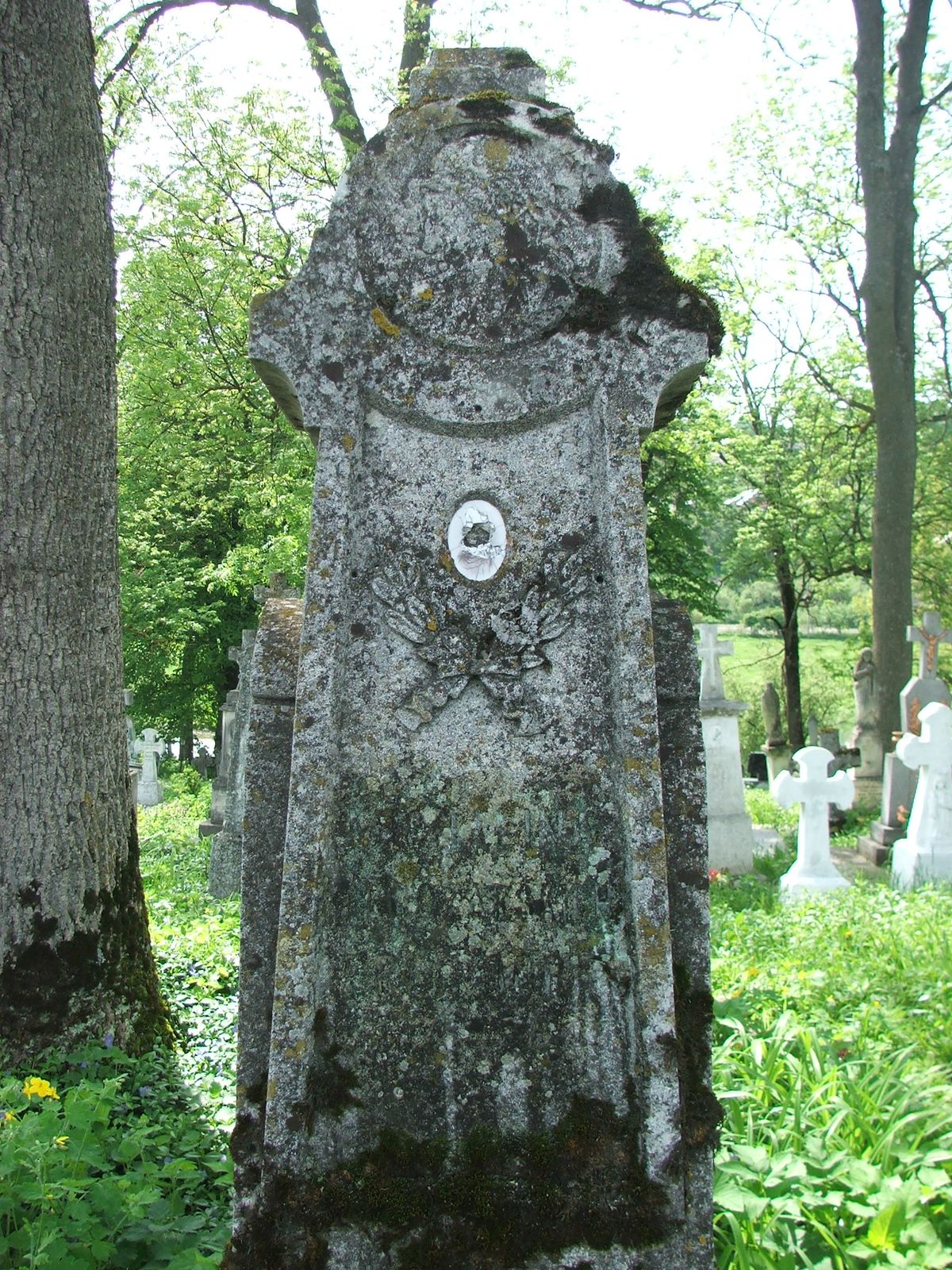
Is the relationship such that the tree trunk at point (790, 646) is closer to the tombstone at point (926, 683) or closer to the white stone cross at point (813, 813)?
the tombstone at point (926, 683)

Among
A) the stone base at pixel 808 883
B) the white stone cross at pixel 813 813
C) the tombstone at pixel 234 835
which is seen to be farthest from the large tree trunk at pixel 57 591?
the white stone cross at pixel 813 813

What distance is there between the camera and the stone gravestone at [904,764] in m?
11.1

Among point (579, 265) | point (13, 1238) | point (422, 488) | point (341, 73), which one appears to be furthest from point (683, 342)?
point (341, 73)

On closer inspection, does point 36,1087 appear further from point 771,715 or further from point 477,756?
point 771,715

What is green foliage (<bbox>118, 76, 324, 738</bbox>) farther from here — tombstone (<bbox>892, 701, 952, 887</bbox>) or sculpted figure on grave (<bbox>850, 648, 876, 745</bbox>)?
sculpted figure on grave (<bbox>850, 648, 876, 745</bbox>)

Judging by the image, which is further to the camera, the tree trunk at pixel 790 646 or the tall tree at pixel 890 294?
the tree trunk at pixel 790 646

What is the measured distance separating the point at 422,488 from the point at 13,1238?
2.15 metres

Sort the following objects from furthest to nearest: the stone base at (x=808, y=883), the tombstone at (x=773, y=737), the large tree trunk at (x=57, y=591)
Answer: the tombstone at (x=773, y=737) → the stone base at (x=808, y=883) → the large tree trunk at (x=57, y=591)

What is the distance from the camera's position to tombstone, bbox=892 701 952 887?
326 inches

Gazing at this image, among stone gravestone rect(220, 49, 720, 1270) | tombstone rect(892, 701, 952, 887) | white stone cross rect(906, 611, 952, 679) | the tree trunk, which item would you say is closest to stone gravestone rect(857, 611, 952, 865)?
white stone cross rect(906, 611, 952, 679)

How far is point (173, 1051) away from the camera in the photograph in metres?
4.06

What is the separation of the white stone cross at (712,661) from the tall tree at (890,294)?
4400 millimetres

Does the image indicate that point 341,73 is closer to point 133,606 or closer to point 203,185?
point 203,185

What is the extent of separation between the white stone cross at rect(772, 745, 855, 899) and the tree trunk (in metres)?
12.4
